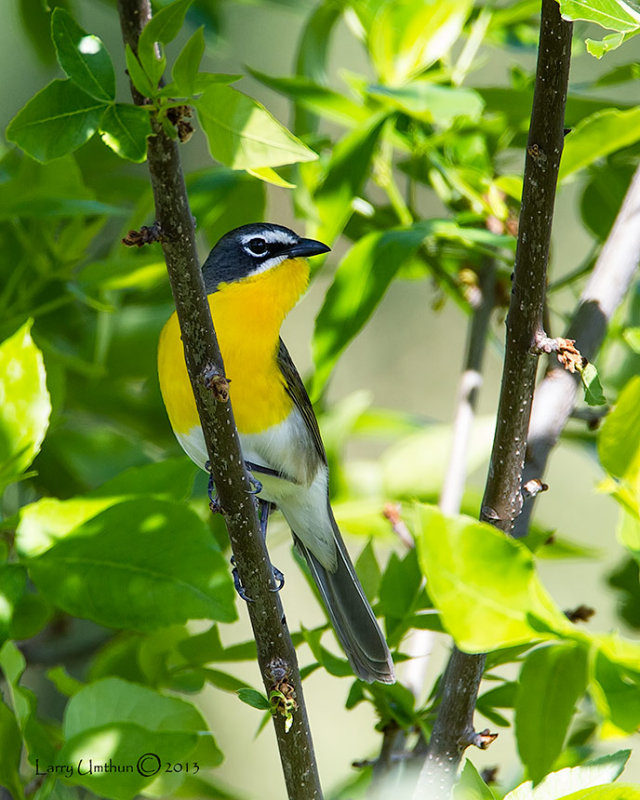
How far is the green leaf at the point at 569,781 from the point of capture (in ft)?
3.45

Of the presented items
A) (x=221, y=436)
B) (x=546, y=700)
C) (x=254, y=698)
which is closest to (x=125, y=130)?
(x=221, y=436)

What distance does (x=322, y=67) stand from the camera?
2.28 metres

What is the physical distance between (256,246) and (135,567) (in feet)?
3.02

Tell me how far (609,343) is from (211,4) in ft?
4.53

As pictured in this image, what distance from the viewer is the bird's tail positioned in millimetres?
1633

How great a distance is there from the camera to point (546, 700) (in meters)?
1.36

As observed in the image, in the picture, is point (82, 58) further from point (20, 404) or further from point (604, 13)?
point (20, 404)

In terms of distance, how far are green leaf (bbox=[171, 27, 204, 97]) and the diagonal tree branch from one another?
0.87 meters

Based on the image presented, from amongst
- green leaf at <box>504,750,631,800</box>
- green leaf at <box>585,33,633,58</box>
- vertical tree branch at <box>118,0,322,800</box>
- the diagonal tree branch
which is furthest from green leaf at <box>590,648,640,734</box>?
the diagonal tree branch

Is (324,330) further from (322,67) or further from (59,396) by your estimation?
(322,67)

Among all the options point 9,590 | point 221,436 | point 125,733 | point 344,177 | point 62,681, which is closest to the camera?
point 221,436

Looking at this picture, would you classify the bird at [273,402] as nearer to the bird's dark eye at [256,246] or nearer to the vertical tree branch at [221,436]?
the bird's dark eye at [256,246]

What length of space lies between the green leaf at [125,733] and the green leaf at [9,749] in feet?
0.32

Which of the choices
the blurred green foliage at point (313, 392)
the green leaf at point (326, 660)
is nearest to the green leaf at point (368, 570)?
the blurred green foliage at point (313, 392)
